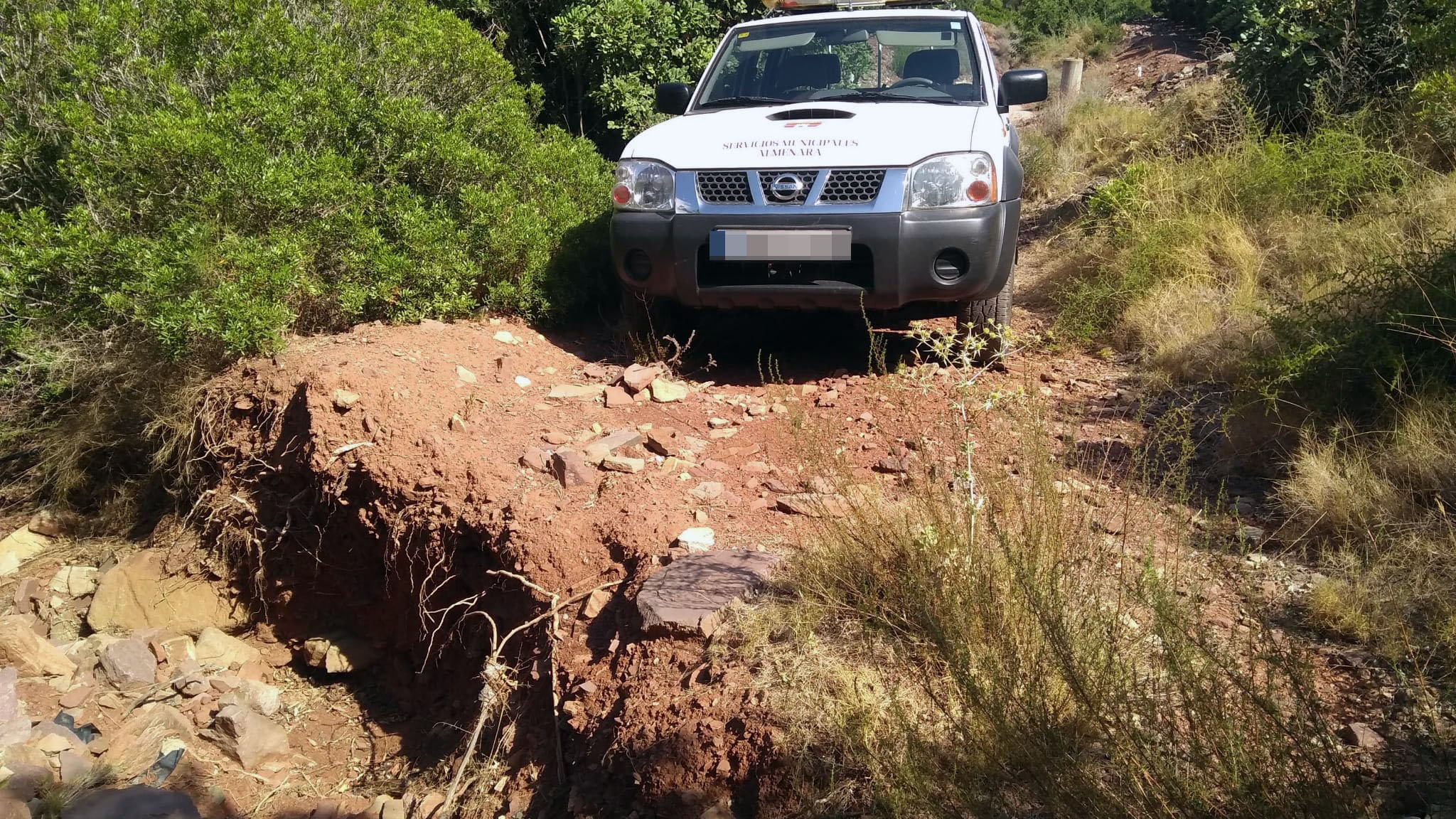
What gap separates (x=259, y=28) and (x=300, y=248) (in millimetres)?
1681

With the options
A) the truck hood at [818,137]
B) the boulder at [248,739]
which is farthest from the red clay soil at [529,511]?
the truck hood at [818,137]

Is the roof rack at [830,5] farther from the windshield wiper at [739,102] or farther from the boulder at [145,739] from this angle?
the boulder at [145,739]

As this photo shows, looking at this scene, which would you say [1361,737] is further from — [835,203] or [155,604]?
[155,604]

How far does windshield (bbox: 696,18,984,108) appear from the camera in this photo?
5.55m

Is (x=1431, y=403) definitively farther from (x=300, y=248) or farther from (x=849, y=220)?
(x=300, y=248)

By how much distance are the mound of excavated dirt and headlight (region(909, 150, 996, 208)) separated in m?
0.98

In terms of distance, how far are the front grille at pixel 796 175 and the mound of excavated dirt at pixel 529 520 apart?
89 centimetres

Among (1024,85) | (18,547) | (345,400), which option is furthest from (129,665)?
(1024,85)

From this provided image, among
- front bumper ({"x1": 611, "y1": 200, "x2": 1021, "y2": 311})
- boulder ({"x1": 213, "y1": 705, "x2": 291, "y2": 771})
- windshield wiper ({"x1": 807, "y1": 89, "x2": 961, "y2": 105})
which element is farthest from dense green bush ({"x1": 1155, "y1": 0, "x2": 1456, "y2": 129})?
boulder ({"x1": 213, "y1": 705, "x2": 291, "y2": 771})

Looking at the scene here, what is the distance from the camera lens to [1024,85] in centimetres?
537

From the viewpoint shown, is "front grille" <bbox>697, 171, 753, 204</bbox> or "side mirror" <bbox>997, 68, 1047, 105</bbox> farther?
"side mirror" <bbox>997, 68, 1047, 105</bbox>

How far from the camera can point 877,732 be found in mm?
2574

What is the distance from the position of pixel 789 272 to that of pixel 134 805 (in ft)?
11.3

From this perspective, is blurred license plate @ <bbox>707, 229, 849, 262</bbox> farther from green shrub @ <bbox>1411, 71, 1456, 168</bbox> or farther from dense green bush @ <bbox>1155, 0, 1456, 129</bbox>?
dense green bush @ <bbox>1155, 0, 1456, 129</bbox>
